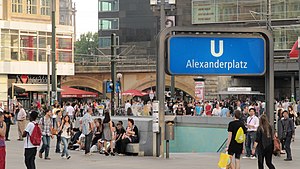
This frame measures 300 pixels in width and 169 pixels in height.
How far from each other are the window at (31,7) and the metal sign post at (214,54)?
40.0 m

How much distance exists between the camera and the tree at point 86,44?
146 m

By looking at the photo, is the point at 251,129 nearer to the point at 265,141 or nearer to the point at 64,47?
the point at 265,141

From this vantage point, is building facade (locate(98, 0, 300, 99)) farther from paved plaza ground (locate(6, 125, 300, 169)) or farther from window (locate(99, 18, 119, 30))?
paved plaza ground (locate(6, 125, 300, 169))

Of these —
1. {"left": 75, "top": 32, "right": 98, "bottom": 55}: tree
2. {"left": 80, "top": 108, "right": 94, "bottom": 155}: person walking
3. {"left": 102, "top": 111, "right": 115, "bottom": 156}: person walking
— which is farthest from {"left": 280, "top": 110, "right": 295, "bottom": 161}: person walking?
{"left": 75, "top": 32, "right": 98, "bottom": 55}: tree

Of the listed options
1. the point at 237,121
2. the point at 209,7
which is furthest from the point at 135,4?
the point at 237,121

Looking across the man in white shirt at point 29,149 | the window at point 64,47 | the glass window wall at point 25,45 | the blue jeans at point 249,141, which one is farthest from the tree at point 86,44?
the man in white shirt at point 29,149

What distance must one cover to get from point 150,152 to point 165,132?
200 cm

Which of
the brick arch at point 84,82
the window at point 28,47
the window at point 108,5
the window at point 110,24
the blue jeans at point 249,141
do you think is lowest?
the blue jeans at point 249,141

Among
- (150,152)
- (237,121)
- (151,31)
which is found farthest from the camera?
(151,31)

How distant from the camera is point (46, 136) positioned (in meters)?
21.3

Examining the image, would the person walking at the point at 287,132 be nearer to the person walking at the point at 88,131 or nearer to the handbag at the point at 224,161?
the handbag at the point at 224,161

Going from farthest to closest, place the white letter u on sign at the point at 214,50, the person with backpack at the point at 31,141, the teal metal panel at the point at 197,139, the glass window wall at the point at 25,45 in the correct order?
the glass window wall at the point at 25,45, the teal metal panel at the point at 197,139, the white letter u on sign at the point at 214,50, the person with backpack at the point at 31,141

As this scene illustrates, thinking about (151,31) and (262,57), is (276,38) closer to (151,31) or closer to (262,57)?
(151,31)

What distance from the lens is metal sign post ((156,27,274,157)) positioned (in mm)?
20781
